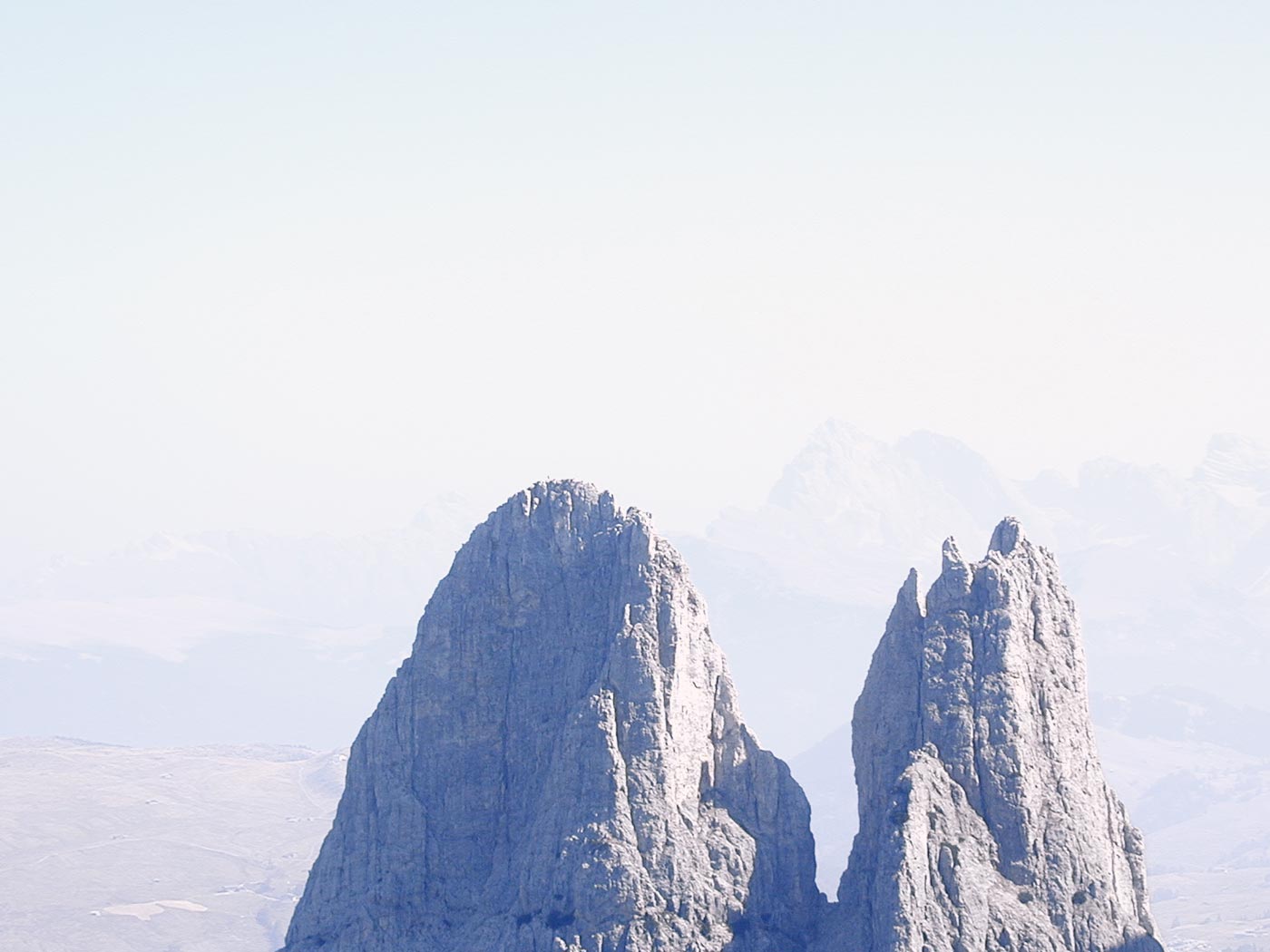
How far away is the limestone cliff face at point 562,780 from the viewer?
9162cm

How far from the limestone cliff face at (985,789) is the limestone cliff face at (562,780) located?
5955 millimetres

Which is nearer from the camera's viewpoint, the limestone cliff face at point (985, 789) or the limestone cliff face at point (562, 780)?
the limestone cliff face at point (985, 789)

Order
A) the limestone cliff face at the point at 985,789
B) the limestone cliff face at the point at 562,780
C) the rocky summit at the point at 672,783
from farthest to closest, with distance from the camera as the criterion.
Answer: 1. the limestone cliff face at the point at 562,780
2. the rocky summit at the point at 672,783
3. the limestone cliff face at the point at 985,789

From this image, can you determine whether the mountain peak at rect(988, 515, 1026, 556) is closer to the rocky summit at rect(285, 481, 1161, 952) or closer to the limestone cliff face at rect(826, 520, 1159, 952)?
the rocky summit at rect(285, 481, 1161, 952)

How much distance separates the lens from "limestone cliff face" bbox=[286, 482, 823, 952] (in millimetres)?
91625

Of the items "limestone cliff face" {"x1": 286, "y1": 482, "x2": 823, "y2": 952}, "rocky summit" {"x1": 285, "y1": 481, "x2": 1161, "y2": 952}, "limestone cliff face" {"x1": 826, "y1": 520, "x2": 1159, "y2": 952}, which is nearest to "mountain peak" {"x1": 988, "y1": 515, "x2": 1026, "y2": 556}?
"rocky summit" {"x1": 285, "y1": 481, "x2": 1161, "y2": 952}

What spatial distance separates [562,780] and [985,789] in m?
19.7

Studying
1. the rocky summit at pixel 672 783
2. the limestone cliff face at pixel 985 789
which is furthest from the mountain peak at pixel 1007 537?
the limestone cliff face at pixel 985 789

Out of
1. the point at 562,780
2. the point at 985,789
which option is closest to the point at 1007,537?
the point at 985,789

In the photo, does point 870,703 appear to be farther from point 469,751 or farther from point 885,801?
point 469,751

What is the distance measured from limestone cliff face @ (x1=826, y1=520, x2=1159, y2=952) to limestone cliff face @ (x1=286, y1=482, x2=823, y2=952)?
5955 mm

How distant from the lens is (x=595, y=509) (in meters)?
101

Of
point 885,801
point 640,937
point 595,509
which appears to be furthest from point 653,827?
point 595,509

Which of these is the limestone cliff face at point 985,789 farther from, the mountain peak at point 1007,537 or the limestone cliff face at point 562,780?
the limestone cliff face at point 562,780
